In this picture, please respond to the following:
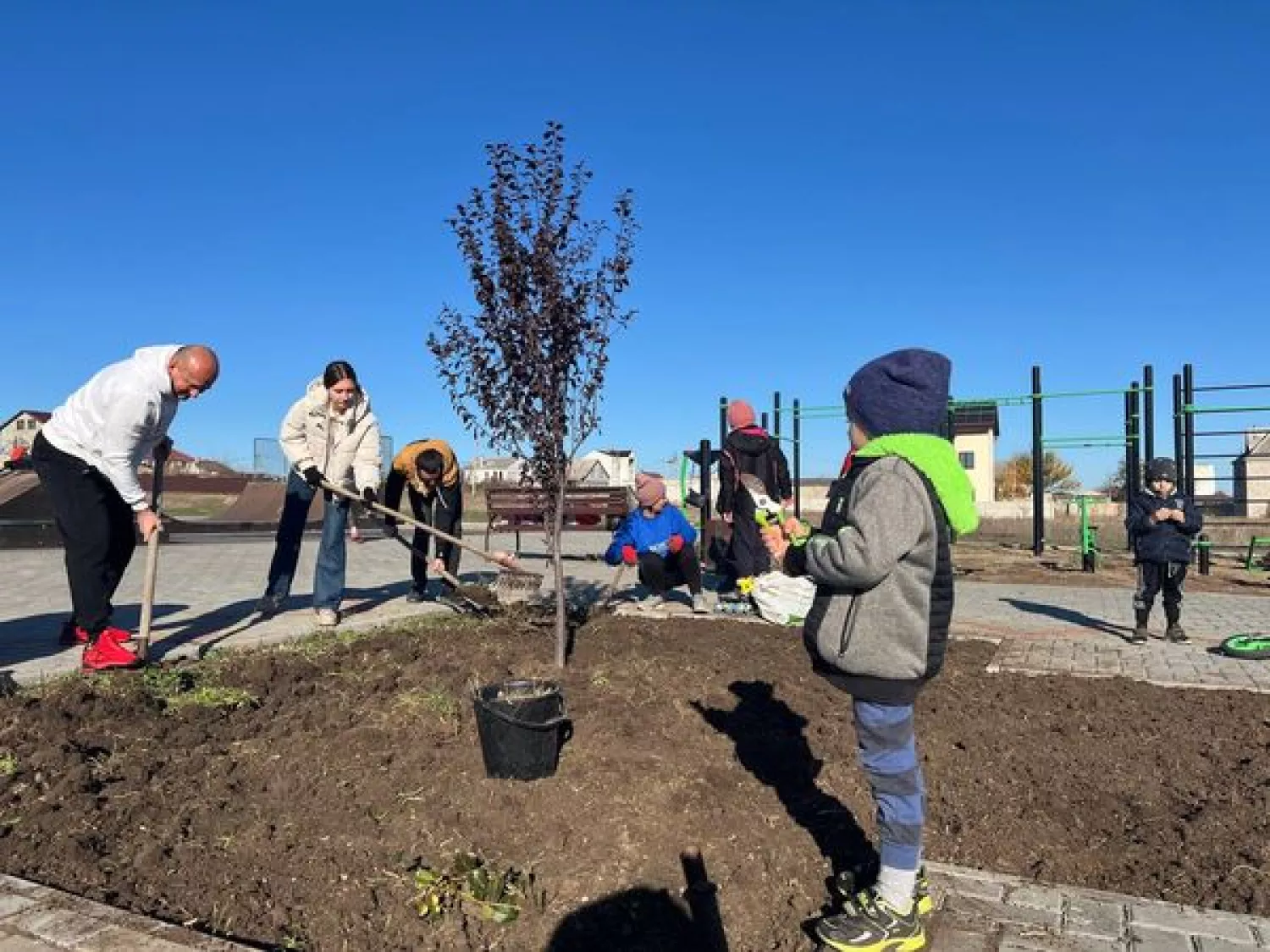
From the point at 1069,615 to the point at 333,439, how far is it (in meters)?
6.85

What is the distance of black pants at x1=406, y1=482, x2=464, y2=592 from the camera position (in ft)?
26.6

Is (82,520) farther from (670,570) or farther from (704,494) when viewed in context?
(704,494)

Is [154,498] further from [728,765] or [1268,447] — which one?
[1268,447]

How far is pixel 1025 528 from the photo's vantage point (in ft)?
88.7

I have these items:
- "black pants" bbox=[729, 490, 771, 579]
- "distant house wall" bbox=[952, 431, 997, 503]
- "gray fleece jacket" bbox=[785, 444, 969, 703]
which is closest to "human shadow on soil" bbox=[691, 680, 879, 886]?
"gray fleece jacket" bbox=[785, 444, 969, 703]

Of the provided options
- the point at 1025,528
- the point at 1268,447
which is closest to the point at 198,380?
the point at 1025,528

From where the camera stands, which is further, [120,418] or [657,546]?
[657,546]

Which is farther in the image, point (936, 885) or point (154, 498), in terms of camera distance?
point (154, 498)

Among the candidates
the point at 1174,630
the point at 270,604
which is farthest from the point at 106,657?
the point at 1174,630

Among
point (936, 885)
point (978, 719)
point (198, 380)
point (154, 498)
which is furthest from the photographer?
point (154, 498)

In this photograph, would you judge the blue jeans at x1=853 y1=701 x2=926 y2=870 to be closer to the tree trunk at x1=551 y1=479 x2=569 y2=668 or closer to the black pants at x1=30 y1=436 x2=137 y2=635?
the tree trunk at x1=551 y1=479 x2=569 y2=668

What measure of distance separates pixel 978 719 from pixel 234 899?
138 inches

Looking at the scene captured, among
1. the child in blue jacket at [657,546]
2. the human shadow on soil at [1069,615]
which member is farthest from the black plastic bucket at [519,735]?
the human shadow on soil at [1069,615]

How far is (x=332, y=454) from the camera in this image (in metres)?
7.14
